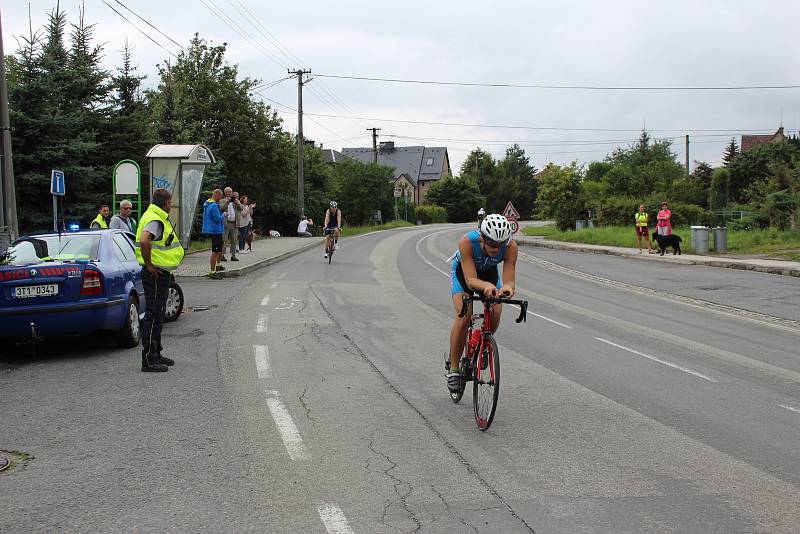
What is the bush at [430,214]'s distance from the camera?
9225cm

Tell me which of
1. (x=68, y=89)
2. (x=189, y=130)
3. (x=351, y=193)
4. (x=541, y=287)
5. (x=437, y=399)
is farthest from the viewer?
(x=351, y=193)

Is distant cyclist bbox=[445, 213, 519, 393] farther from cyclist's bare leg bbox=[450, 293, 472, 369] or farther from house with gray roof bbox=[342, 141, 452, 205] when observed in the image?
house with gray roof bbox=[342, 141, 452, 205]

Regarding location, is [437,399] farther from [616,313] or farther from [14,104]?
[14,104]

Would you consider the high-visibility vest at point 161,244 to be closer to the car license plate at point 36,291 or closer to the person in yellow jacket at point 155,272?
the person in yellow jacket at point 155,272

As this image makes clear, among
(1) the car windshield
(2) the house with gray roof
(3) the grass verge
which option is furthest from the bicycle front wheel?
(2) the house with gray roof

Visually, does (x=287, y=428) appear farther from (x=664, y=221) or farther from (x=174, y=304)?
(x=664, y=221)

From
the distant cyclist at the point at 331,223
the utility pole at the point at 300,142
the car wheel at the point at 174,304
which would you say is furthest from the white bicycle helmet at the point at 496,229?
the utility pole at the point at 300,142

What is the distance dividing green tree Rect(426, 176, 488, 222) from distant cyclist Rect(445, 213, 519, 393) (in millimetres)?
94401

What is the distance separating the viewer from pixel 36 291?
9164 millimetres

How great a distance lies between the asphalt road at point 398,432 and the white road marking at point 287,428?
0.03m

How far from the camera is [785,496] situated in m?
4.83

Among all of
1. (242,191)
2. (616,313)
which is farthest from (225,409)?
(242,191)

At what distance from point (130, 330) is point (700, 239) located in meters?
22.8

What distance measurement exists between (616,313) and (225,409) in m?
8.63
